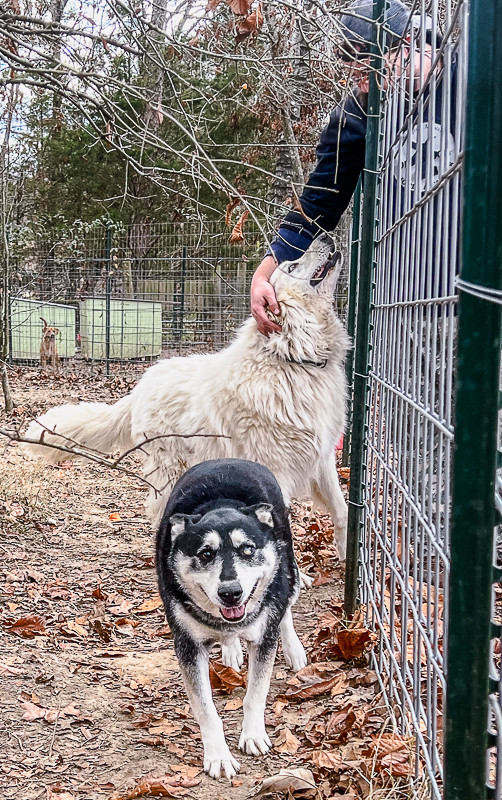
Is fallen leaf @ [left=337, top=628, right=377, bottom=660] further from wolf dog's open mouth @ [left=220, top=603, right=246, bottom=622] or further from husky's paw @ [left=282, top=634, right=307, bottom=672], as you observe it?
wolf dog's open mouth @ [left=220, top=603, right=246, bottom=622]

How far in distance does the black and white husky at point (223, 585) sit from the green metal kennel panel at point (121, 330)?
10.7m

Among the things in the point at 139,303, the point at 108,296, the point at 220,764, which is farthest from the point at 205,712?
the point at 139,303

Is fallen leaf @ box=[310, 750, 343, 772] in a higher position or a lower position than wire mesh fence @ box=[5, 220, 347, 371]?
lower

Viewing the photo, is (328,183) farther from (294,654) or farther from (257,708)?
(257,708)

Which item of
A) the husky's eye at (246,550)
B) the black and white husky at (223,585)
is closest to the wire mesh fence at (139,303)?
the black and white husky at (223,585)

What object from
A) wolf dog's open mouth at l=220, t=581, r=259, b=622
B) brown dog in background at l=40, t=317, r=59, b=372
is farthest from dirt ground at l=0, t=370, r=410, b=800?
brown dog in background at l=40, t=317, r=59, b=372

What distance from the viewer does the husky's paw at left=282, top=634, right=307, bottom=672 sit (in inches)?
132

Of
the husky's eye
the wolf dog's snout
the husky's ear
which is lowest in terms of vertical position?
the wolf dog's snout

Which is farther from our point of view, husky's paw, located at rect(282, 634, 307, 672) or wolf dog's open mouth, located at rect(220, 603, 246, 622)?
husky's paw, located at rect(282, 634, 307, 672)

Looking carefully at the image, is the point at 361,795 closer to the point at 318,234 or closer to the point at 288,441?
the point at 288,441

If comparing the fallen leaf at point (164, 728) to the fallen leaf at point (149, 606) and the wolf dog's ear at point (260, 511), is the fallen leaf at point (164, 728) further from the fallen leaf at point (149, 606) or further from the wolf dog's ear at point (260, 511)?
the fallen leaf at point (149, 606)

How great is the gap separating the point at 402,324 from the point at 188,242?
12.1 meters

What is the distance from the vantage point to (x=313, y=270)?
14.4 feet

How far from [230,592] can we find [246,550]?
18 centimetres
